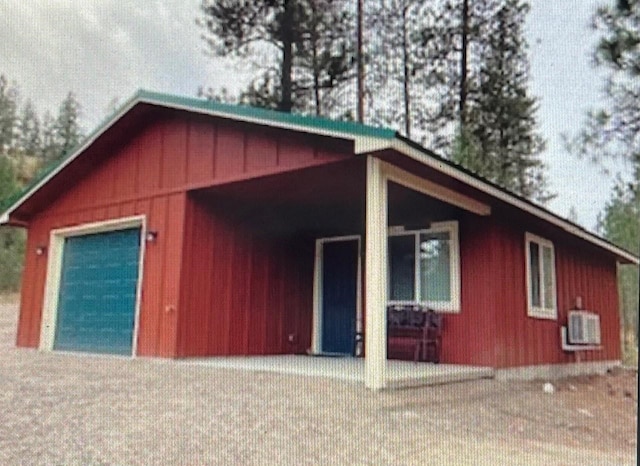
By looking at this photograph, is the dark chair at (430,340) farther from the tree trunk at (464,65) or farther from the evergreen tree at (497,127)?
the tree trunk at (464,65)

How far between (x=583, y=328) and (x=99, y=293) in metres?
6.85

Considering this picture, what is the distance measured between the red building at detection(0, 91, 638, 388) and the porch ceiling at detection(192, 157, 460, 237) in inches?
1.0

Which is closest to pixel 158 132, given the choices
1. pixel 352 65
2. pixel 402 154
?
pixel 402 154

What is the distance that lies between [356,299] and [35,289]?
4.59 m

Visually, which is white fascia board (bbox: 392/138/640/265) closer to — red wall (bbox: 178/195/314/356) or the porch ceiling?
the porch ceiling

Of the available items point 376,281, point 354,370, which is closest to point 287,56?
point 354,370

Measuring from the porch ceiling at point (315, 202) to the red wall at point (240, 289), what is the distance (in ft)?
0.53

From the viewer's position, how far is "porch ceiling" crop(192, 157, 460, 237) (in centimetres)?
591

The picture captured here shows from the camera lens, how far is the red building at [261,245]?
6.09 m

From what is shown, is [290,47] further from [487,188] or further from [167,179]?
[487,188]

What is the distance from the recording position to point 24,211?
8758 mm

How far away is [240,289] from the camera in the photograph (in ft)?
23.6

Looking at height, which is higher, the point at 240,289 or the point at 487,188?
the point at 487,188

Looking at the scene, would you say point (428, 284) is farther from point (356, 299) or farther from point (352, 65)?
point (352, 65)
